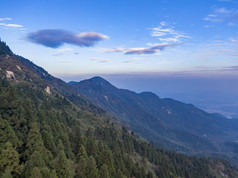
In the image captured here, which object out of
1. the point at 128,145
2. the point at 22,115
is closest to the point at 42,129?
the point at 22,115

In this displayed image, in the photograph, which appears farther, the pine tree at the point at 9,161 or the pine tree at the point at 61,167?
the pine tree at the point at 61,167

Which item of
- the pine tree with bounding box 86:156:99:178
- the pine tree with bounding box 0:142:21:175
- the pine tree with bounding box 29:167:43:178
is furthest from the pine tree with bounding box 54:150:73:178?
the pine tree with bounding box 0:142:21:175

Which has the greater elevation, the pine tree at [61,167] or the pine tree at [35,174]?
the pine tree at [35,174]

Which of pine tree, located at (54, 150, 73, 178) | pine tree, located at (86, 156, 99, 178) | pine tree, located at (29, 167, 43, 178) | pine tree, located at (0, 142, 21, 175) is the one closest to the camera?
pine tree, located at (29, 167, 43, 178)

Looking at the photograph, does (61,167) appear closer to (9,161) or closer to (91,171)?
(91,171)

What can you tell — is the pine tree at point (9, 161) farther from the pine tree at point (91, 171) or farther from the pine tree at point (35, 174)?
the pine tree at point (91, 171)

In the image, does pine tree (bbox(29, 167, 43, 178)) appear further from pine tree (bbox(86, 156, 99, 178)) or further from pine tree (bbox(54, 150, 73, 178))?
pine tree (bbox(86, 156, 99, 178))

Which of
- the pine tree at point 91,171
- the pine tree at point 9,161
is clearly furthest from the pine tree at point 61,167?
the pine tree at point 9,161

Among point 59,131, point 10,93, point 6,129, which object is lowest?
point 59,131

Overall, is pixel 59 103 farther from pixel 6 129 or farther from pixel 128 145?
pixel 6 129

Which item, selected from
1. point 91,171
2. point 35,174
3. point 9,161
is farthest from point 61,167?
point 9,161

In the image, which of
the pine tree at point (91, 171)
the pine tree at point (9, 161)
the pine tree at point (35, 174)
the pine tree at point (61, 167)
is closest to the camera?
the pine tree at point (35, 174)
